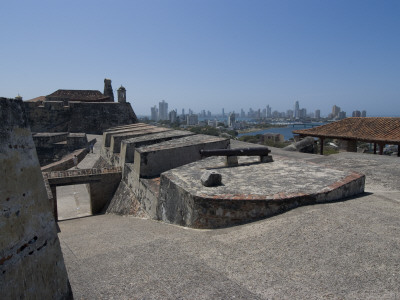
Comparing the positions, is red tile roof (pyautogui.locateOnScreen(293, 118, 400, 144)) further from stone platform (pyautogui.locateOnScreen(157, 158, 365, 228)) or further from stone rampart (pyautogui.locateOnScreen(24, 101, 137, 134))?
stone rampart (pyautogui.locateOnScreen(24, 101, 137, 134))

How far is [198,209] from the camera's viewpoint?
4.54 m

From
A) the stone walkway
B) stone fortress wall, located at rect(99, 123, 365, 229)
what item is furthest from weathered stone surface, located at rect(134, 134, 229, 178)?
the stone walkway

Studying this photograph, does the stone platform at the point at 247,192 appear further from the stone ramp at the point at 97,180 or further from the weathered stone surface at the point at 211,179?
the stone ramp at the point at 97,180

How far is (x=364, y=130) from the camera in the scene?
15703 mm

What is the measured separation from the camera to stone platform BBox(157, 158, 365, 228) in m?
4.41

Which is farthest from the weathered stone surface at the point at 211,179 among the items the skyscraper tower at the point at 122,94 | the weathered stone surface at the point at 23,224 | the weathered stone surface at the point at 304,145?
the skyscraper tower at the point at 122,94

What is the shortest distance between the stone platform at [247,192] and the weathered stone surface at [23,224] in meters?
2.24

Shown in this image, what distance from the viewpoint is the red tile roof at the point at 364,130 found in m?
14.3

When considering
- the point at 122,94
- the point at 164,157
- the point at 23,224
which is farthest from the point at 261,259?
the point at 122,94

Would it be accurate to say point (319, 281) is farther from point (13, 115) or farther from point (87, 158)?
point (87, 158)

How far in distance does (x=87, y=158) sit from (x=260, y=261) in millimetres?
11531

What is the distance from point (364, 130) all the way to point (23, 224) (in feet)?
54.3

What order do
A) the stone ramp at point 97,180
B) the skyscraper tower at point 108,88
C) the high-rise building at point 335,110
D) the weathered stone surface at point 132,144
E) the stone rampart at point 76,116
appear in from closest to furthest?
the weathered stone surface at point 132,144 → the stone ramp at point 97,180 → the stone rampart at point 76,116 → the skyscraper tower at point 108,88 → the high-rise building at point 335,110

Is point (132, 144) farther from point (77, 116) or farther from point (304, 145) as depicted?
point (77, 116)
